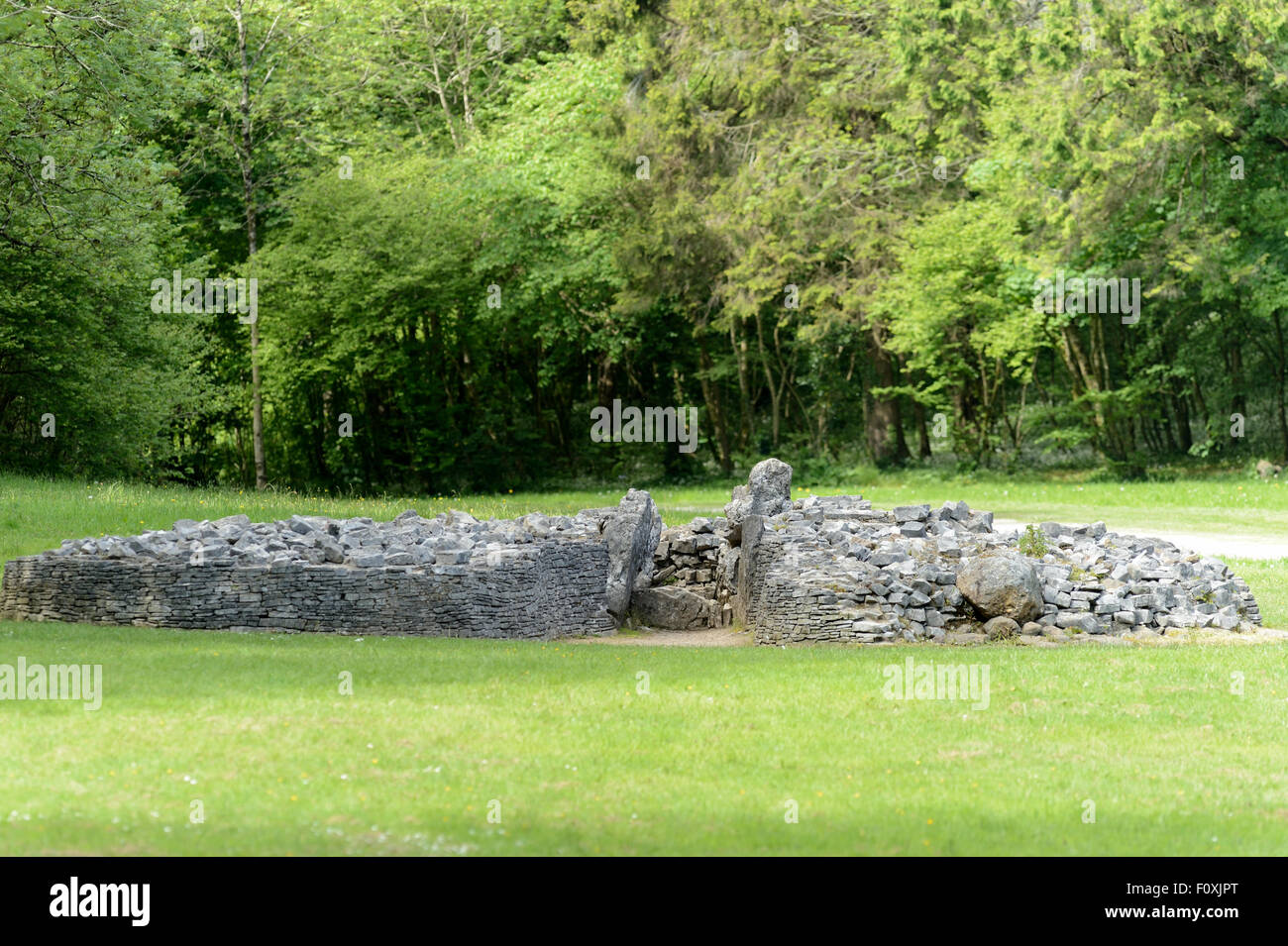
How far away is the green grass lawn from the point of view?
7.49 m

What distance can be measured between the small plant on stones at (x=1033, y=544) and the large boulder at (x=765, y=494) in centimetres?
335

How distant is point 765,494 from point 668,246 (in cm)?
1797

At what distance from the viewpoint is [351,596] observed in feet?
47.2

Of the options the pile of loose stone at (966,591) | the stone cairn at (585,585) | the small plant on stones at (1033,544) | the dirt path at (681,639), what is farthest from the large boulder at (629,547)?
the small plant on stones at (1033,544)

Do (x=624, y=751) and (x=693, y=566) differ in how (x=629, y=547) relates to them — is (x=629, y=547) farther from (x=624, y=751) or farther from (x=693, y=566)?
(x=624, y=751)

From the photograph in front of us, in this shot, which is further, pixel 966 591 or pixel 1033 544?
pixel 1033 544

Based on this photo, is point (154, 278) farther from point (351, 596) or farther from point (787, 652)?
point (787, 652)

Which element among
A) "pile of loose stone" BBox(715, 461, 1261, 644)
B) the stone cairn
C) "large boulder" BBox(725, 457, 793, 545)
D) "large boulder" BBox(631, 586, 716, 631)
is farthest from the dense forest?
"pile of loose stone" BBox(715, 461, 1261, 644)

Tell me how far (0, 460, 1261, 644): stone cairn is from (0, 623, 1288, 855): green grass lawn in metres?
1.20

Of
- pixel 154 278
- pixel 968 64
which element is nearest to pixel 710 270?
pixel 968 64

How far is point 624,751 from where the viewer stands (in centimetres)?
928

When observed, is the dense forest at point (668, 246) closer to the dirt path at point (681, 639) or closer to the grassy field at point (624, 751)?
the dirt path at point (681, 639)

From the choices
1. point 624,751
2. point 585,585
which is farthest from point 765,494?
point 624,751

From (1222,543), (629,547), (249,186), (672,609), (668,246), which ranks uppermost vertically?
(249,186)
